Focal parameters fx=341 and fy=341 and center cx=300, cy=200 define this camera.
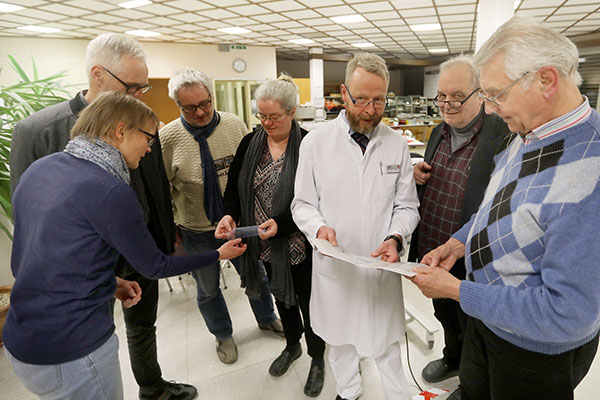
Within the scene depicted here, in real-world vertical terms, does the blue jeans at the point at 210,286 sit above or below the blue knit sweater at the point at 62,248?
below

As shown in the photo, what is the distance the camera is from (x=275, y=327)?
251cm

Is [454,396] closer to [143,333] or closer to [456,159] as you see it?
[456,159]

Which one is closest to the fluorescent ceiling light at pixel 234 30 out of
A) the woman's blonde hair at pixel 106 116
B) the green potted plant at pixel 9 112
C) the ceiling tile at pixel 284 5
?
the ceiling tile at pixel 284 5

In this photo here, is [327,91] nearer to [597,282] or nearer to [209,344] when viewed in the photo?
[209,344]

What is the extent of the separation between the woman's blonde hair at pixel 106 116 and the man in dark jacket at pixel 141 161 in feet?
1.31

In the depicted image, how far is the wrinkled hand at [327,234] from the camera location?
142 centimetres

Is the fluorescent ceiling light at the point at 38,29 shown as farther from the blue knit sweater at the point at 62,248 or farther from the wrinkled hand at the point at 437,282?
the wrinkled hand at the point at 437,282

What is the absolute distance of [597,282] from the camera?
77 centimetres

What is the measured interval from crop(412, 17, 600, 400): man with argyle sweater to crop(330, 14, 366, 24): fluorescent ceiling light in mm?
5717

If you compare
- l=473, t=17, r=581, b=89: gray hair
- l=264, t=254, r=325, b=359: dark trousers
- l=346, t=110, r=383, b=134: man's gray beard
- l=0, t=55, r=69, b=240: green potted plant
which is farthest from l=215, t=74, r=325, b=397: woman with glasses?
l=0, t=55, r=69, b=240: green potted plant

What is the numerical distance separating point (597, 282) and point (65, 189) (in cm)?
135

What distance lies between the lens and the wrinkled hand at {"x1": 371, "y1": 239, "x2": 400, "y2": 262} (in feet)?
4.41

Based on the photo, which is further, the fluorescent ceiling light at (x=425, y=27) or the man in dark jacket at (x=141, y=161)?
the fluorescent ceiling light at (x=425, y=27)

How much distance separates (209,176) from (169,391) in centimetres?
123
